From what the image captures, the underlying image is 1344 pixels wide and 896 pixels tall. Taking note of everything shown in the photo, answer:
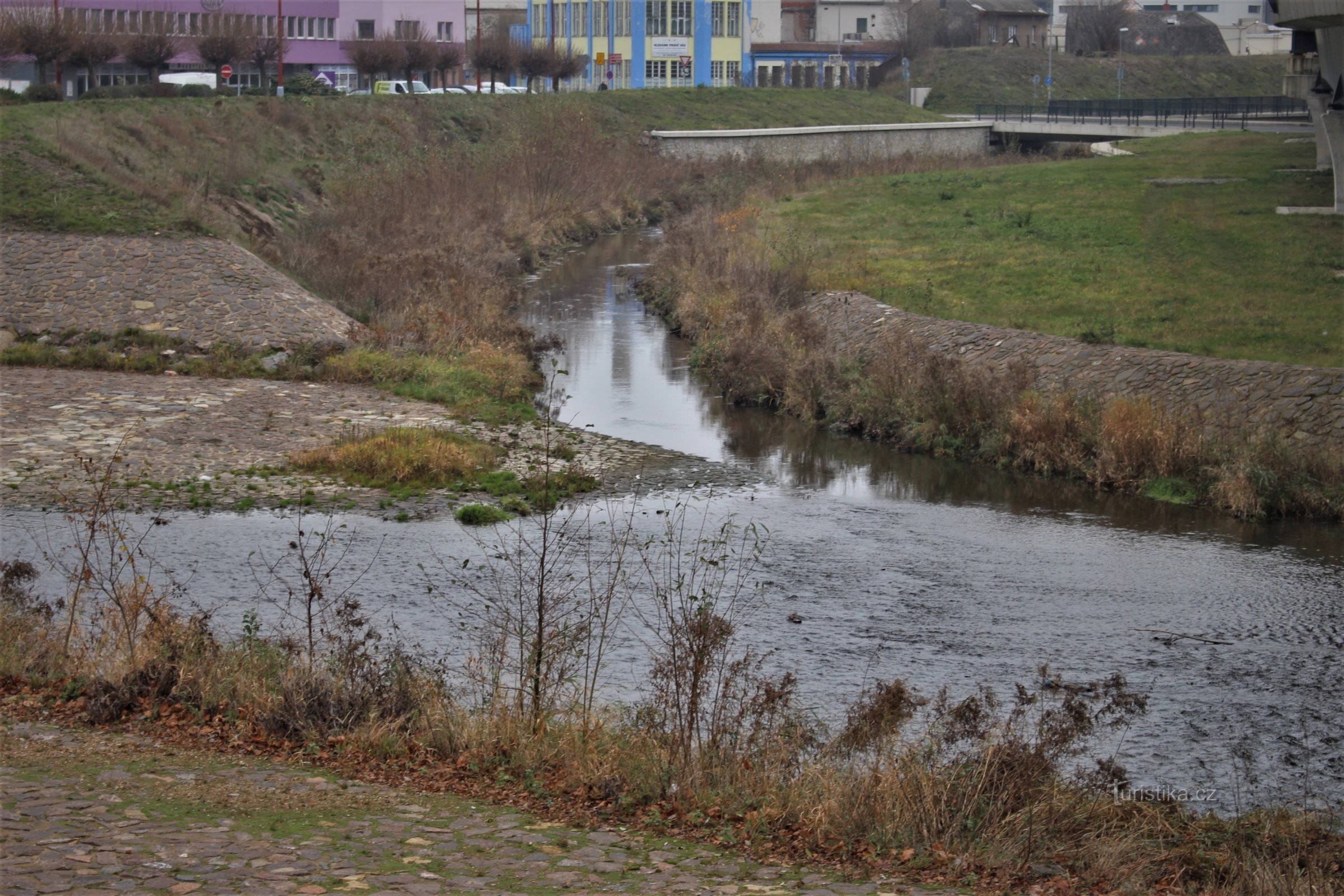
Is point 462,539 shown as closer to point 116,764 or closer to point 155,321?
point 116,764

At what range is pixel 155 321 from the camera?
28.0m

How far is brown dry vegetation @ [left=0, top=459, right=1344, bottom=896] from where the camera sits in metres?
8.09

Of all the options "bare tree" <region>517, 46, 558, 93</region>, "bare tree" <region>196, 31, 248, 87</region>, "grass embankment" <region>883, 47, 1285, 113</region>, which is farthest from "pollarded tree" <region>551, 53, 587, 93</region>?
"grass embankment" <region>883, 47, 1285, 113</region>

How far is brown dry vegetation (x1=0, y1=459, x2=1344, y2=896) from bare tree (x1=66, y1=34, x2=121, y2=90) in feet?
150

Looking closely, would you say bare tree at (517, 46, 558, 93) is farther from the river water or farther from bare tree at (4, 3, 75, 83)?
the river water

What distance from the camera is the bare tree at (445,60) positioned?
78.1m

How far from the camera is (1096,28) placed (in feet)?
413

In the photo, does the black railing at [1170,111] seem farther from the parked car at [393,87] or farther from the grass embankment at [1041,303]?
the parked car at [393,87]

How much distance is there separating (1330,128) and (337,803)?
38.6m

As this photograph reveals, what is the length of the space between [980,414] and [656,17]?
8034cm

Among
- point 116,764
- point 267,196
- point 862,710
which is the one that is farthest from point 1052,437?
point 267,196

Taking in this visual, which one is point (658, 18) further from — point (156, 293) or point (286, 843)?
point (286, 843)

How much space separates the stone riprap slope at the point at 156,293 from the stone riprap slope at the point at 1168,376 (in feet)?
37.7

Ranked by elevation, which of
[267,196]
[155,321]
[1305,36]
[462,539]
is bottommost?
[462,539]
